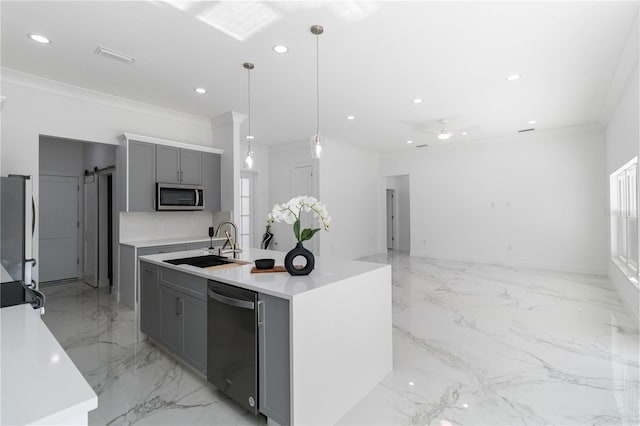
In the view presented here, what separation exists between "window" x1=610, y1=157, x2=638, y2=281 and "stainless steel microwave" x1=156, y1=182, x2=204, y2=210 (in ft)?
18.2

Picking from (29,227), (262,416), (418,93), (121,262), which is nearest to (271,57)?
(418,93)

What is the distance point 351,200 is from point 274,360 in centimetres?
621

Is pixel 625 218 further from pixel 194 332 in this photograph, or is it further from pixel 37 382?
pixel 37 382

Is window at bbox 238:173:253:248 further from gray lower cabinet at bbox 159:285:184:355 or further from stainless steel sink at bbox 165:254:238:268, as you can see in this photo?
gray lower cabinet at bbox 159:285:184:355

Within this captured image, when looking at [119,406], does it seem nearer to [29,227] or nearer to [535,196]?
[29,227]

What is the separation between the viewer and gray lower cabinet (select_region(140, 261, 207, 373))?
2.33 metres

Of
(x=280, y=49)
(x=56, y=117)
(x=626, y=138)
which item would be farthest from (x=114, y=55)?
(x=626, y=138)

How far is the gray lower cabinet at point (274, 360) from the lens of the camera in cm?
172

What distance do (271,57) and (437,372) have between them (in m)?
3.29

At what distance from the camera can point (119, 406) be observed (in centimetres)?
211

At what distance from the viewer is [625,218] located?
445 cm

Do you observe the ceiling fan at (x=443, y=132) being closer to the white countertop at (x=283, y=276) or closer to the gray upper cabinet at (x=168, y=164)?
the white countertop at (x=283, y=276)

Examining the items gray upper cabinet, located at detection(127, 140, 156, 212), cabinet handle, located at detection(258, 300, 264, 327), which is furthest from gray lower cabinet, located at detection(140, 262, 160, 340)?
gray upper cabinet, located at detection(127, 140, 156, 212)

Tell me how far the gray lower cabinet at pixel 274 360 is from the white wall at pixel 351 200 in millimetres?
5074
